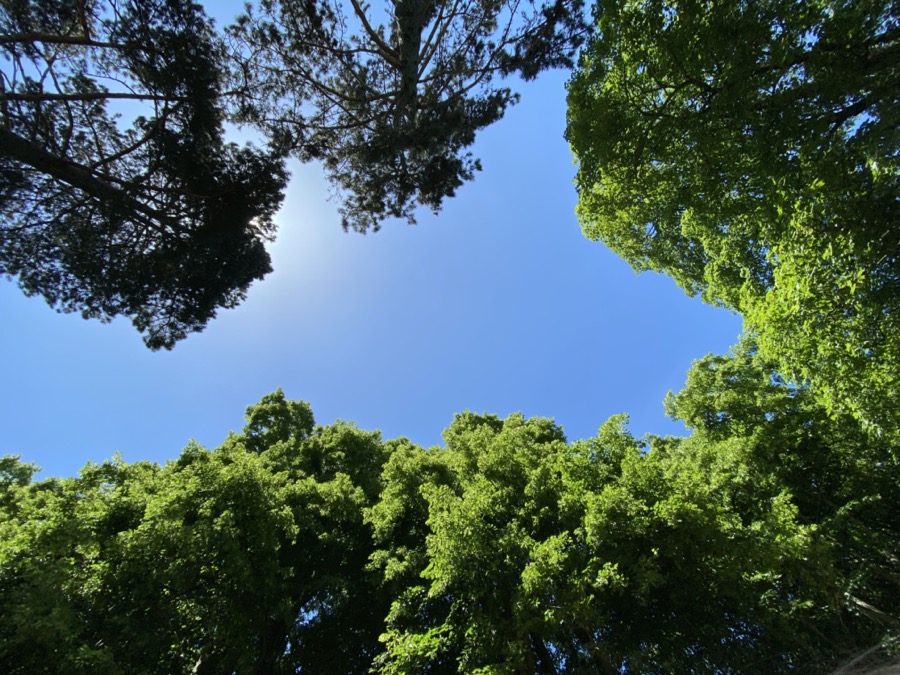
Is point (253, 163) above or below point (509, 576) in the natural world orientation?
above

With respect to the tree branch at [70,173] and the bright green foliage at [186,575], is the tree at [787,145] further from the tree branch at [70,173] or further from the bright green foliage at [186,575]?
the bright green foliage at [186,575]

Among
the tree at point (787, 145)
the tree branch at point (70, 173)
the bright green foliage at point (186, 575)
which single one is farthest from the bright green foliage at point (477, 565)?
the tree branch at point (70, 173)

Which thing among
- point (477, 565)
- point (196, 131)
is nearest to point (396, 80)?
point (196, 131)

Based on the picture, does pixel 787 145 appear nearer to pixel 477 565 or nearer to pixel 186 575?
pixel 477 565

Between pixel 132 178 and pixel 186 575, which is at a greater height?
pixel 132 178

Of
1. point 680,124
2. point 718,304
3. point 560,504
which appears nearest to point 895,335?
point 680,124

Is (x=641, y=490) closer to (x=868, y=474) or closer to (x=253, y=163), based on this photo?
(x=868, y=474)

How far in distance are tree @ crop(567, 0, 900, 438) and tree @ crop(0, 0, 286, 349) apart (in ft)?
27.8

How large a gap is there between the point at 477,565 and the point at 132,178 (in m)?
12.0

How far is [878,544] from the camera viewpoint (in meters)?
12.4

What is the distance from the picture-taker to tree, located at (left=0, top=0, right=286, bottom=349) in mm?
8383

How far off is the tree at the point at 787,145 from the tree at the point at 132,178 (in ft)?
27.8

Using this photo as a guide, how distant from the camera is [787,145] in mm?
6441

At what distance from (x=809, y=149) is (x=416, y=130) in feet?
27.1
